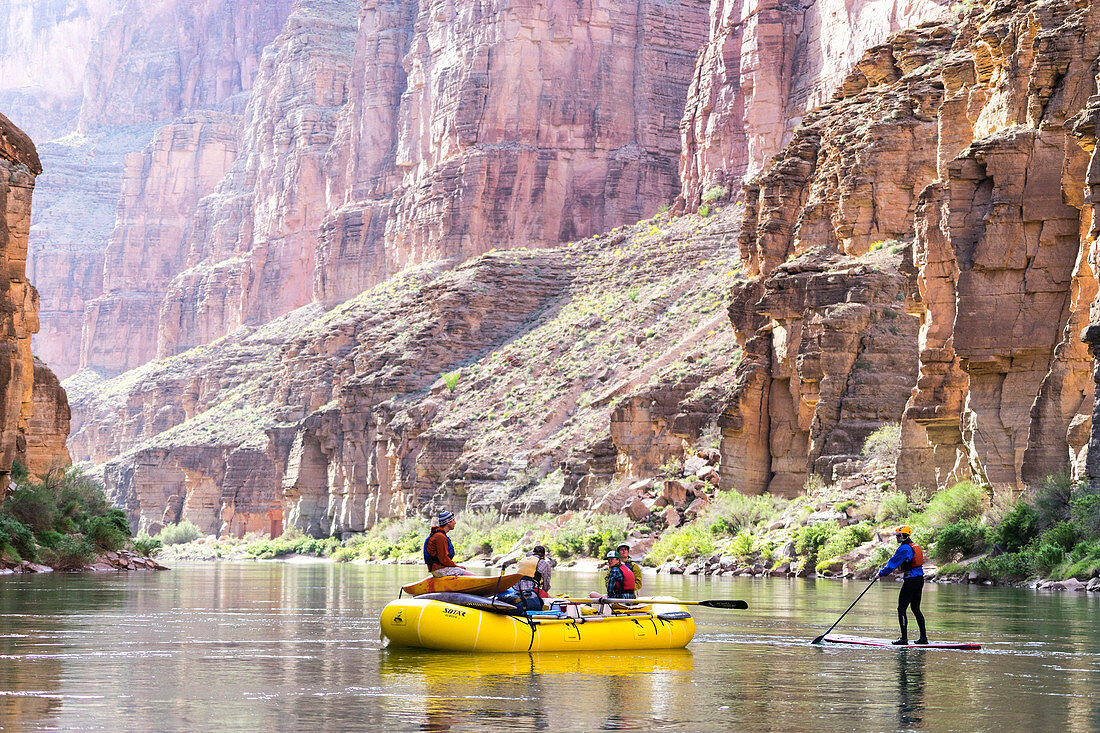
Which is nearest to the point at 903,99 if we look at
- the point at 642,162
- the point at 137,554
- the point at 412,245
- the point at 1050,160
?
the point at 1050,160

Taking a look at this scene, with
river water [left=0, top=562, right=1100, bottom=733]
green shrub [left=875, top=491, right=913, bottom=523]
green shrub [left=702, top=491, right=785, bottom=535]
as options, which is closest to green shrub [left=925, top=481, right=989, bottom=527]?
green shrub [left=875, top=491, right=913, bottom=523]

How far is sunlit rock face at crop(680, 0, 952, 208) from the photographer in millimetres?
94750

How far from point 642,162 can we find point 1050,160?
8521 centimetres

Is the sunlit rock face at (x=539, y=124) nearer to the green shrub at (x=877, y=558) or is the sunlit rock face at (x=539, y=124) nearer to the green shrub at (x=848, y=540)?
the green shrub at (x=848, y=540)

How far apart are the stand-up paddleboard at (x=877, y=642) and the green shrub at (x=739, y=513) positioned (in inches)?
1286

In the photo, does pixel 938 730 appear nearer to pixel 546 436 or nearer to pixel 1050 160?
pixel 1050 160

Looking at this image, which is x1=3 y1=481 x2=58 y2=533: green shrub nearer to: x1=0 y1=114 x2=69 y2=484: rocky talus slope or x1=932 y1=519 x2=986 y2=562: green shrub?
x1=0 y1=114 x2=69 y2=484: rocky talus slope

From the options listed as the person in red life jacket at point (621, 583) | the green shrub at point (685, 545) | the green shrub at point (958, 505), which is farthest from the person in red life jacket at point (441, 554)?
the green shrub at point (685, 545)

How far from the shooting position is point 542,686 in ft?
57.0

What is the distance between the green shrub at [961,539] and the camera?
41125 mm

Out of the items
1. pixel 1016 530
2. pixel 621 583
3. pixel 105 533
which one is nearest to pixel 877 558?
pixel 1016 530

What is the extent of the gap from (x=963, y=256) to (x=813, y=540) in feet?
34.9

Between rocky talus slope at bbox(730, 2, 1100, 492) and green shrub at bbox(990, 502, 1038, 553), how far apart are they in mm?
1607

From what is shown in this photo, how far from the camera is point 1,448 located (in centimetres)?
4447
